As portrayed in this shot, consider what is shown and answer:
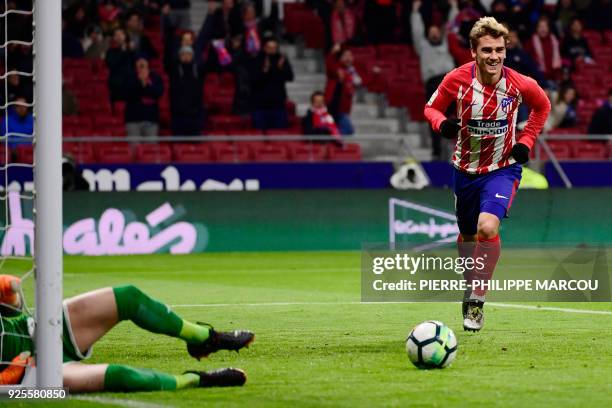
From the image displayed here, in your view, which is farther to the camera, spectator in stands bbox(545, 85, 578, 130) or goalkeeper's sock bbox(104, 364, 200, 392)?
spectator in stands bbox(545, 85, 578, 130)

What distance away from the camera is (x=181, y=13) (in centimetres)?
2456

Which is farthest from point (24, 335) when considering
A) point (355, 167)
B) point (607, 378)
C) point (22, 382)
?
point (355, 167)

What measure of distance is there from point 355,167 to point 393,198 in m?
1.13

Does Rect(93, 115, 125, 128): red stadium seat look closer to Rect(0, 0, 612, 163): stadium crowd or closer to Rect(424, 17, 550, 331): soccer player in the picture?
Rect(0, 0, 612, 163): stadium crowd

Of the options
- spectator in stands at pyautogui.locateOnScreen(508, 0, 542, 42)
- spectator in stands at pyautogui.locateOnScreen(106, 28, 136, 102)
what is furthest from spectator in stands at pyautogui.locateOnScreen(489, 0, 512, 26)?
spectator in stands at pyautogui.locateOnScreen(106, 28, 136, 102)

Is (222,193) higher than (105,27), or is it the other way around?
(105,27)

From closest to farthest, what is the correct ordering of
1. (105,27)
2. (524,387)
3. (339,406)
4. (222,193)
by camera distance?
1. (339,406)
2. (524,387)
3. (222,193)
4. (105,27)

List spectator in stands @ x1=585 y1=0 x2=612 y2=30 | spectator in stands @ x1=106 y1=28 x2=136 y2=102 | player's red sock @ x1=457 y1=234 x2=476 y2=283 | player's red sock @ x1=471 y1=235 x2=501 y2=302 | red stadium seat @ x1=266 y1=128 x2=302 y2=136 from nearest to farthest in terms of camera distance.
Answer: player's red sock @ x1=471 y1=235 x2=501 y2=302 < player's red sock @ x1=457 y1=234 x2=476 y2=283 < spectator in stands @ x1=106 y1=28 x2=136 y2=102 < red stadium seat @ x1=266 y1=128 x2=302 y2=136 < spectator in stands @ x1=585 y1=0 x2=612 y2=30

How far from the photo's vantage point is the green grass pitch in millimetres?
6793

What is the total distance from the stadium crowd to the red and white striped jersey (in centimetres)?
852

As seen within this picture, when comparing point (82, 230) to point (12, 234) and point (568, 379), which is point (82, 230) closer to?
point (12, 234)

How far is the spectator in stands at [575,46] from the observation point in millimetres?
24938

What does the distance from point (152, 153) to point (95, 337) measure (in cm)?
1318

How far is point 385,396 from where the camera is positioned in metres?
6.81
